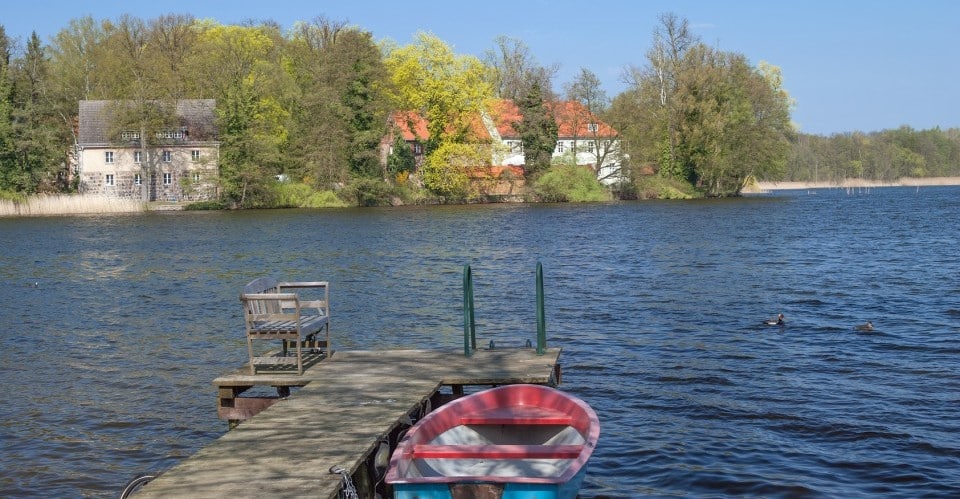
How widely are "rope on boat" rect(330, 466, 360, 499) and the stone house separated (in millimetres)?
79342

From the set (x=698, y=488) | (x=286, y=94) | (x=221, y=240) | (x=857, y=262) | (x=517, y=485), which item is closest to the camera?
(x=517, y=485)

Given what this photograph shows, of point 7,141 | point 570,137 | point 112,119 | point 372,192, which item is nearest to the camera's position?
point 7,141

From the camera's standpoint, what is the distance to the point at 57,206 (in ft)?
253

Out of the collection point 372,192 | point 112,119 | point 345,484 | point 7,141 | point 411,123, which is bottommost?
point 345,484

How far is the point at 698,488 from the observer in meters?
11.8

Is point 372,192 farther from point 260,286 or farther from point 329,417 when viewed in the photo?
point 329,417

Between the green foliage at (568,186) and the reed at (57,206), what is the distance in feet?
121

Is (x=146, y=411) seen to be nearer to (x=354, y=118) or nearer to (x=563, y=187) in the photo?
(x=354, y=118)

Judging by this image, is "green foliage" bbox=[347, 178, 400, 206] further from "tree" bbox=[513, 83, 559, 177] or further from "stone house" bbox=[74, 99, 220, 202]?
"tree" bbox=[513, 83, 559, 177]

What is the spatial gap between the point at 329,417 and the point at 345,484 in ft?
7.70

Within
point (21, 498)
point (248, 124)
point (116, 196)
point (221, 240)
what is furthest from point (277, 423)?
point (116, 196)

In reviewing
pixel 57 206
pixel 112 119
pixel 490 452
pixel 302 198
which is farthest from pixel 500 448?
pixel 112 119

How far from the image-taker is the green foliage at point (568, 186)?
307ft

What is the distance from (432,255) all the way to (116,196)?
54574mm
